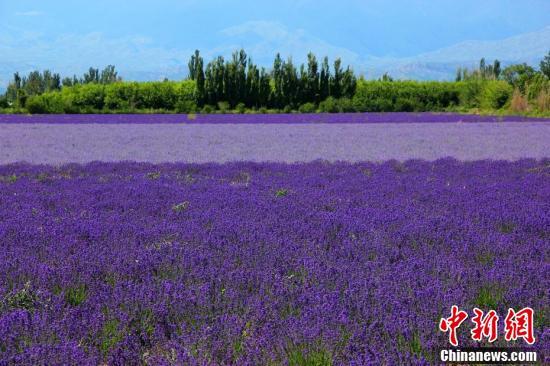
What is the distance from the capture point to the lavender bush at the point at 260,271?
384 cm

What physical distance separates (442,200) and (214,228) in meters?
3.55

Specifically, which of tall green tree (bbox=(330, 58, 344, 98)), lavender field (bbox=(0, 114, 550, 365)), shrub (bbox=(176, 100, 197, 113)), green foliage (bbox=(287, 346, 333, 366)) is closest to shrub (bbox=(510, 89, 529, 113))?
tall green tree (bbox=(330, 58, 344, 98))

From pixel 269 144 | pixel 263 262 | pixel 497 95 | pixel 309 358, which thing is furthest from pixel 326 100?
pixel 309 358

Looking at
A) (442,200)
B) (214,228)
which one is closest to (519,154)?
(442,200)

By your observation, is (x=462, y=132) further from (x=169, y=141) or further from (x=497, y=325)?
(x=497, y=325)

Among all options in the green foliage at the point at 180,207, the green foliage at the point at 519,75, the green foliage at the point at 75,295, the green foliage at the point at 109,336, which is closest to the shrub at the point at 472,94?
the green foliage at the point at 519,75

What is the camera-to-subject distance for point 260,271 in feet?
17.4

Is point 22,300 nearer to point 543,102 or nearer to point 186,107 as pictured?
point 543,102

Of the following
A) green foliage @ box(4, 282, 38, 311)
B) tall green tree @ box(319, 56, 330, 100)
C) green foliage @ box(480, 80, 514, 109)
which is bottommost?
green foliage @ box(4, 282, 38, 311)

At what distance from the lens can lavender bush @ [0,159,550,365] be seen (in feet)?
12.6

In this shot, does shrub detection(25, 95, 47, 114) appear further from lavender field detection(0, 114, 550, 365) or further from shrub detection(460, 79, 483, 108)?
lavender field detection(0, 114, 550, 365)
